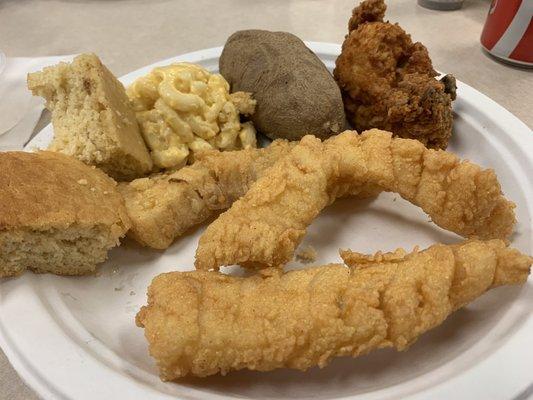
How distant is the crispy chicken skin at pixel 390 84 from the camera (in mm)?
1476

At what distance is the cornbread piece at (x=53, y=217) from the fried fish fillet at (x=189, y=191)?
2.8 inches

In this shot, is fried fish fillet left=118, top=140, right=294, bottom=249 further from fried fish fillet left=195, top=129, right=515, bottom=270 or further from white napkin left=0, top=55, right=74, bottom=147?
white napkin left=0, top=55, right=74, bottom=147

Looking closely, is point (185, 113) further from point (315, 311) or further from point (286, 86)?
point (315, 311)

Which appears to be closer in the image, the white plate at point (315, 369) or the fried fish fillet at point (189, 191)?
the white plate at point (315, 369)

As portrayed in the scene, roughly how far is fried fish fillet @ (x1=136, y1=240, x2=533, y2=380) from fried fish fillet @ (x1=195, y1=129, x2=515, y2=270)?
14cm

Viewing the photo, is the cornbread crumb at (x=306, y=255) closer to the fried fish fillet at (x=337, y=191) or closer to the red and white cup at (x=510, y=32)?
the fried fish fillet at (x=337, y=191)

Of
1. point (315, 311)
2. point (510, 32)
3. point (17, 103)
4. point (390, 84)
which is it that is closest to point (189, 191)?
point (315, 311)

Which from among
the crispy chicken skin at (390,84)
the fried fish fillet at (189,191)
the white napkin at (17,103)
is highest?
the crispy chicken skin at (390,84)

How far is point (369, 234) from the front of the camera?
1415mm

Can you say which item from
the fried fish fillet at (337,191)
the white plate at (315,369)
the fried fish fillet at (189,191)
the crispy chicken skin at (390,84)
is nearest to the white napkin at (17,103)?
the fried fish fillet at (189,191)

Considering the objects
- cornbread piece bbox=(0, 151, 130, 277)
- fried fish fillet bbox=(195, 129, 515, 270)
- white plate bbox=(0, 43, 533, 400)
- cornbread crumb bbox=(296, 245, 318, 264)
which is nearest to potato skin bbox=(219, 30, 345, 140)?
fried fish fillet bbox=(195, 129, 515, 270)

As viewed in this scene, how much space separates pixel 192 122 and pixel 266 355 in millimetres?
842

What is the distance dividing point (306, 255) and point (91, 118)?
733 mm

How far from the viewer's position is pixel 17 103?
6.78ft
